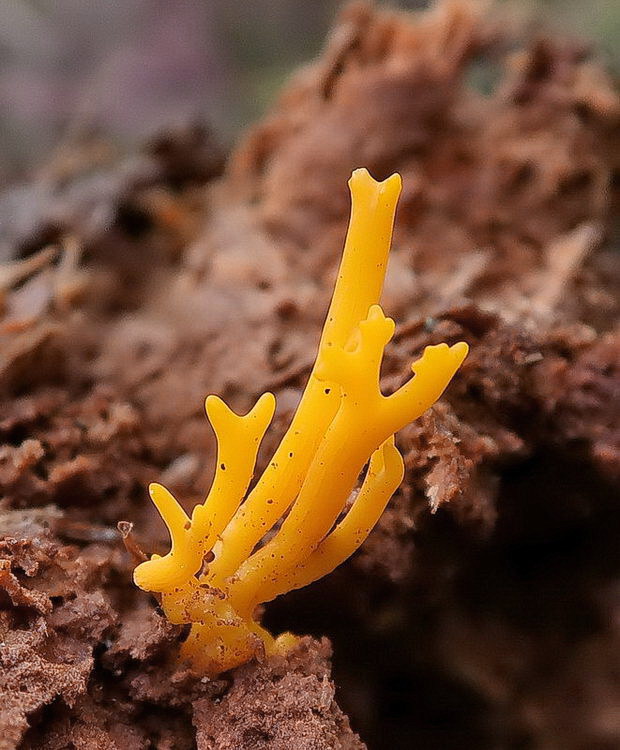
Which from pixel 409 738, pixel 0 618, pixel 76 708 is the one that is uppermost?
pixel 0 618

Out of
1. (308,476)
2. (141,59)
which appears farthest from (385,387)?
(141,59)

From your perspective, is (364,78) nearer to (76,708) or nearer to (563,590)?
(563,590)

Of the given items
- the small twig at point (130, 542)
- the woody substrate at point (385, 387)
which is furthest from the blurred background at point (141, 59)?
the small twig at point (130, 542)

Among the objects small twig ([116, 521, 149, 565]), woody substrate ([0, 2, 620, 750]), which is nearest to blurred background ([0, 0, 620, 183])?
woody substrate ([0, 2, 620, 750])

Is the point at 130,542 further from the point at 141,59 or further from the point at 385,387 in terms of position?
the point at 141,59

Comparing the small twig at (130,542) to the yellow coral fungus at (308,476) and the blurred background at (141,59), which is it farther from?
the blurred background at (141,59)

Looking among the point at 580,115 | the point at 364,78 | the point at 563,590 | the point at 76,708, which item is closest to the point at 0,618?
the point at 76,708
